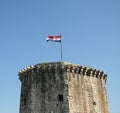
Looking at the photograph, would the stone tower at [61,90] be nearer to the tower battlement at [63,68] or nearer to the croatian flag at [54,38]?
A: the tower battlement at [63,68]

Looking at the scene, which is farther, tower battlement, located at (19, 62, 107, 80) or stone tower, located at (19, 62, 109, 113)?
tower battlement, located at (19, 62, 107, 80)

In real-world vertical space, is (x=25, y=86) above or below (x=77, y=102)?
above

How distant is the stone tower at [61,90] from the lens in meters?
18.1

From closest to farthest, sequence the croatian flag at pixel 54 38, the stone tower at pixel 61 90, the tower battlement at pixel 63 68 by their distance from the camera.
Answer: the stone tower at pixel 61 90 < the tower battlement at pixel 63 68 < the croatian flag at pixel 54 38

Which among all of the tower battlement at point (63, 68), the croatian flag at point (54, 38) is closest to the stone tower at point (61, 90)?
the tower battlement at point (63, 68)

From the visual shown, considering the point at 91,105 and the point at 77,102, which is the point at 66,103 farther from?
the point at 91,105

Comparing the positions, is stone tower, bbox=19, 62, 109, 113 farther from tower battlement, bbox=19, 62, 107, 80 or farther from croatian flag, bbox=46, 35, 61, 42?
croatian flag, bbox=46, 35, 61, 42

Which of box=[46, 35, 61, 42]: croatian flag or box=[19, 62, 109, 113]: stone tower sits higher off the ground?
box=[46, 35, 61, 42]: croatian flag

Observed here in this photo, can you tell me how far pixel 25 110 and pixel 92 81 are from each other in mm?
6059

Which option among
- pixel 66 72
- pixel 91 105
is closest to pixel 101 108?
pixel 91 105

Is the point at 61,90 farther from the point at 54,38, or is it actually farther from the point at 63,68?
the point at 54,38

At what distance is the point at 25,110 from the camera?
19.5 metres

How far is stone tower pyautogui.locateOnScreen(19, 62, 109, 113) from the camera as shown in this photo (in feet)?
59.4

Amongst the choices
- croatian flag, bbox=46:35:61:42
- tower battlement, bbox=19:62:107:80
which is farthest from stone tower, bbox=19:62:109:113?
croatian flag, bbox=46:35:61:42
